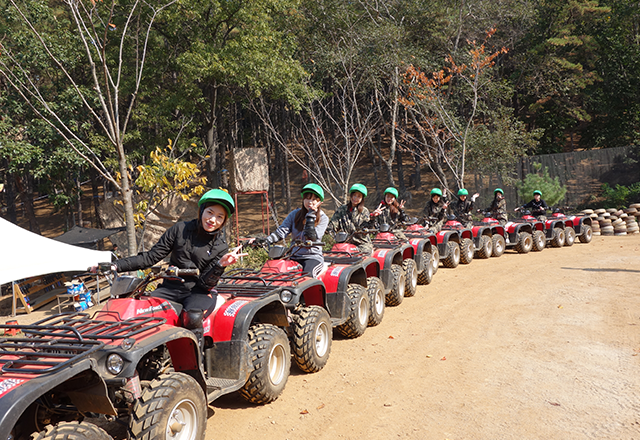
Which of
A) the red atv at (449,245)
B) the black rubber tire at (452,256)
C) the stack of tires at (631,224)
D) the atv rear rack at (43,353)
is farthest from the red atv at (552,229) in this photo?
the atv rear rack at (43,353)

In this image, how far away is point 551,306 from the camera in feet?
25.8

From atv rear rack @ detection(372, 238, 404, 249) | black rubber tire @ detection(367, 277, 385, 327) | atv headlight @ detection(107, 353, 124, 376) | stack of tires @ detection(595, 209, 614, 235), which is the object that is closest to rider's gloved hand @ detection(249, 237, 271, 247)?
black rubber tire @ detection(367, 277, 385, 327)

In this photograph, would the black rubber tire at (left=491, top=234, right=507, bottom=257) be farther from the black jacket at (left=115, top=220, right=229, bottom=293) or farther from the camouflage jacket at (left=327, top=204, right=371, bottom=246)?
the black jacket at (left=115, top=220, right=229, bottom=293)

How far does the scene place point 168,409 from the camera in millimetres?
2936

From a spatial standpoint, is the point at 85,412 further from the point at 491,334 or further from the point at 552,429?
the point at 491,334

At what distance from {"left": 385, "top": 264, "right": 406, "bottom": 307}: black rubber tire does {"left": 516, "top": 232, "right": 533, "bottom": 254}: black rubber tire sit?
7185 millimetres

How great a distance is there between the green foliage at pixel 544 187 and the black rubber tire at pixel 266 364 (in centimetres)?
1968

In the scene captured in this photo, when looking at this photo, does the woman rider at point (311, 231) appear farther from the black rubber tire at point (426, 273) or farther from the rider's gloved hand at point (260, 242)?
the black rubber tire at point (426, 273)

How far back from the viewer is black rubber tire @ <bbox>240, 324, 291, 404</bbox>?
13.7 ft

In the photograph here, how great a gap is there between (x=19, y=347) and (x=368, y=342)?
446 cm

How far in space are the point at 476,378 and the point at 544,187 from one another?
18613mm

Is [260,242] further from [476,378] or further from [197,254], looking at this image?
[476,378]

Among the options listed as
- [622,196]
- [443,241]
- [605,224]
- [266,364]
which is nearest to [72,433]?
[266,364]

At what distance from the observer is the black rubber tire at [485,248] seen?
1320cm
